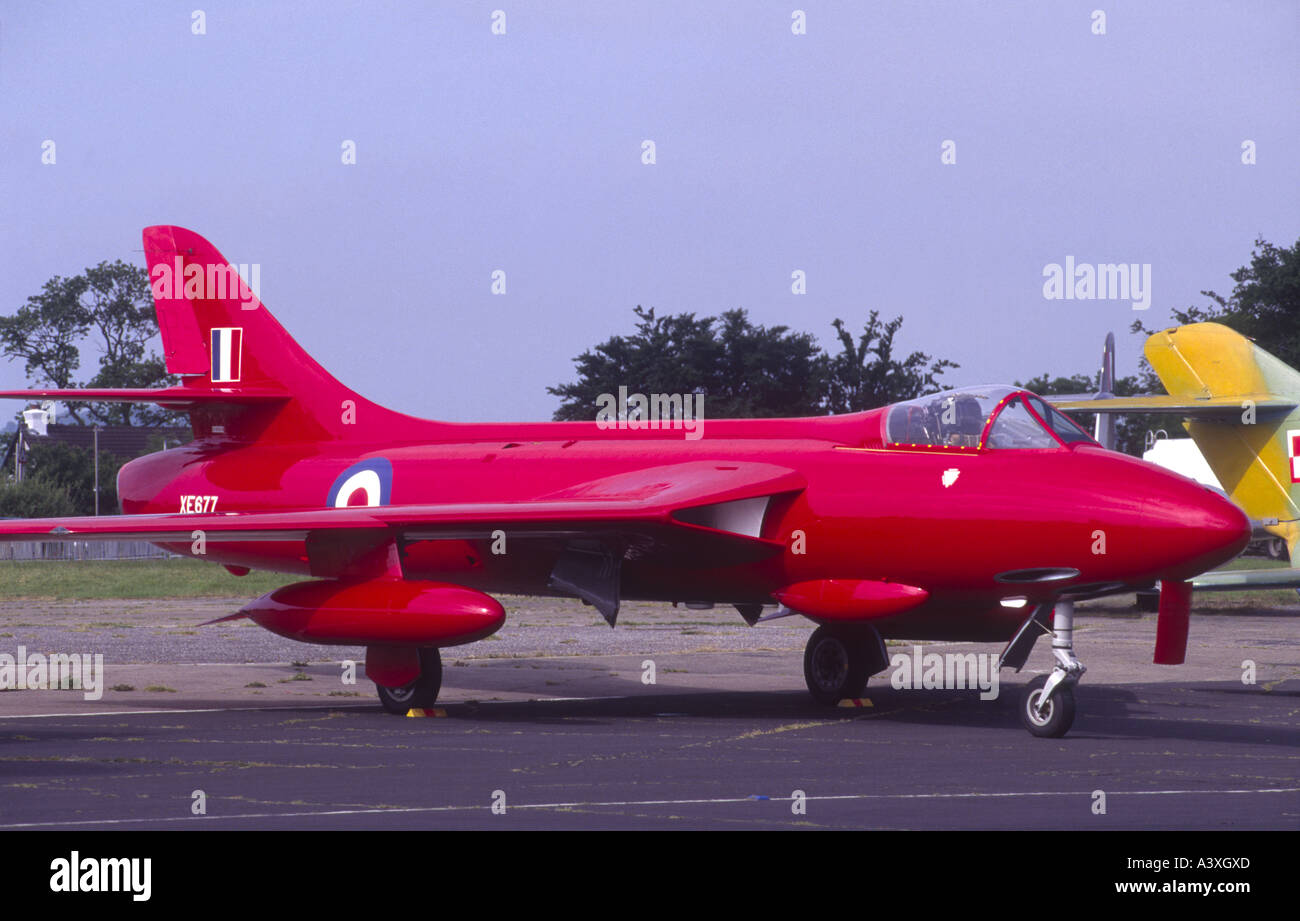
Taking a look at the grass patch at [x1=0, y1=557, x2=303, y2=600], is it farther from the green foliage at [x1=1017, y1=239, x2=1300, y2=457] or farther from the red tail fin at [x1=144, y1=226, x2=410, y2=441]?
the green foliage at [x1=1017, y1=239, x2=1300, y2=457]

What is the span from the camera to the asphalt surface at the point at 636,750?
9039 mm

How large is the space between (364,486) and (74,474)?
7251 centimetres

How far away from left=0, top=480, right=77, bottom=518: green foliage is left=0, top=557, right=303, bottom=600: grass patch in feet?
54.3

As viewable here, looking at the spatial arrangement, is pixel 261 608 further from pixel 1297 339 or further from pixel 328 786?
pixel 1297 339

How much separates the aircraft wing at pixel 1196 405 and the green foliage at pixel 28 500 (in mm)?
58499

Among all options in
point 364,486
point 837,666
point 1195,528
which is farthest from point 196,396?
point 1195,528

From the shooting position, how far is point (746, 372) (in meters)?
48.2

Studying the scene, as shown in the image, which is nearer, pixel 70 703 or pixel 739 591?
pixel 739 591

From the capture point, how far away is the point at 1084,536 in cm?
1266

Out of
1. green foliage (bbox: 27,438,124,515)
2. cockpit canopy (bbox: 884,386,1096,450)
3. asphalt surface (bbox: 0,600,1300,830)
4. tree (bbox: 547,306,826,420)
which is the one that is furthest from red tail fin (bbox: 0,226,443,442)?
green foliage (bbox: 27,438,124,515)

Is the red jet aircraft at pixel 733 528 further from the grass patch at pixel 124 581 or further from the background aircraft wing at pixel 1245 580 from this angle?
the grass patch at pixel 124 581

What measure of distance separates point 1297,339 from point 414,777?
6446 cm

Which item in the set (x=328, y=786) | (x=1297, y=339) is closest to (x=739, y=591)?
(x=328, y=786)

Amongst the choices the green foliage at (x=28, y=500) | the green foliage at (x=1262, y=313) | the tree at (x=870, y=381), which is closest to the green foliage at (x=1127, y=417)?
the green foliage at (x=1262, y=313)
